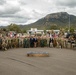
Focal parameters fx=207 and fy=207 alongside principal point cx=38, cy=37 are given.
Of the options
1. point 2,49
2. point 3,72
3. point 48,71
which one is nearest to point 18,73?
point 3,72

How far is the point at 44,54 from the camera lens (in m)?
15.8

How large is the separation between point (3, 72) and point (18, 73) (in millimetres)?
769

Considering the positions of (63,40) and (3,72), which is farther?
(63,40)

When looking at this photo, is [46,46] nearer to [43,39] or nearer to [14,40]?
[43,39]

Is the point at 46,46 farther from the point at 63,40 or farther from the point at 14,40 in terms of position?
the point at 14,40

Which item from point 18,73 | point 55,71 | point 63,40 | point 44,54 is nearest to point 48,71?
point 55,71

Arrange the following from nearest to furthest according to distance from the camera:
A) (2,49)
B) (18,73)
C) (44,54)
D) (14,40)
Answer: (18,73), (44,54), (2,49), (14,40)

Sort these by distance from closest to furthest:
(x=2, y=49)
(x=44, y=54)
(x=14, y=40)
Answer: (x=44, y=54), (x=2, y=49), (x=14, y=40)

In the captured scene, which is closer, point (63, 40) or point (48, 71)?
point (48, 71)

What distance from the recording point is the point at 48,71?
10.0 metres

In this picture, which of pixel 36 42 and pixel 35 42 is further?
pixel 36 42

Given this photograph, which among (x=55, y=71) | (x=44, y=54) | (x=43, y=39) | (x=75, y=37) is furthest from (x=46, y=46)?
(x=55, y=71)

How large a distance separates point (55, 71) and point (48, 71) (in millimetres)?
344

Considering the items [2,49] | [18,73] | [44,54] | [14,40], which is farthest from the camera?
[14,40]
